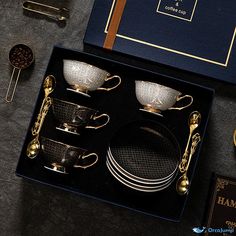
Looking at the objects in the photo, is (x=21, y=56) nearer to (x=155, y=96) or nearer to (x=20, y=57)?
(x=20, y=57)

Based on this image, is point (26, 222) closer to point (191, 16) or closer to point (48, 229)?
point (48, 229)

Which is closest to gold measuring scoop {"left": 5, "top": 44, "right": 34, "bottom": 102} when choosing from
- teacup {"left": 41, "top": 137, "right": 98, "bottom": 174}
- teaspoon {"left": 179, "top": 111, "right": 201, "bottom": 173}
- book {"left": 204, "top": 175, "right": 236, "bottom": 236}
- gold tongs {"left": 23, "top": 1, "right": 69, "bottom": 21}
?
gold tongs {"left": 23, "top": 1, "right": 69, "bottom": 21}

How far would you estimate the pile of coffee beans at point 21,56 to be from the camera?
3.73 feet

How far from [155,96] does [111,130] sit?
0.16 meters

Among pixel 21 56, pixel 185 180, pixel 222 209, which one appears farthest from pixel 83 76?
pixel 222 209

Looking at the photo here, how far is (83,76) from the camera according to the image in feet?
3.32

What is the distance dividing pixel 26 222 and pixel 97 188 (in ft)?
0.73

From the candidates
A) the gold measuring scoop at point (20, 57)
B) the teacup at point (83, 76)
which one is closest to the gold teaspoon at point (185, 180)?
the teacup at point (83, 76)

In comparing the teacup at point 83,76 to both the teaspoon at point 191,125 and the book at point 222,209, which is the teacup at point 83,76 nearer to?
the teaspoon at point 191,125

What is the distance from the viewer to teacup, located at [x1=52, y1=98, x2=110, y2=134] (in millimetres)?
1010

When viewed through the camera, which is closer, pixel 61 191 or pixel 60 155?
pixel 60 155

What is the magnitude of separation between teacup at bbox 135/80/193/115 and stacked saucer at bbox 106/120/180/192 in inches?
1.9

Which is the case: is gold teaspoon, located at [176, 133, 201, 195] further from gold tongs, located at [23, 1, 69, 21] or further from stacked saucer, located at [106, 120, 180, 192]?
gold tongs, located at [23, 1, 69, 21]

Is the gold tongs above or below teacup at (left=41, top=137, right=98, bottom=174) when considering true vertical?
above
